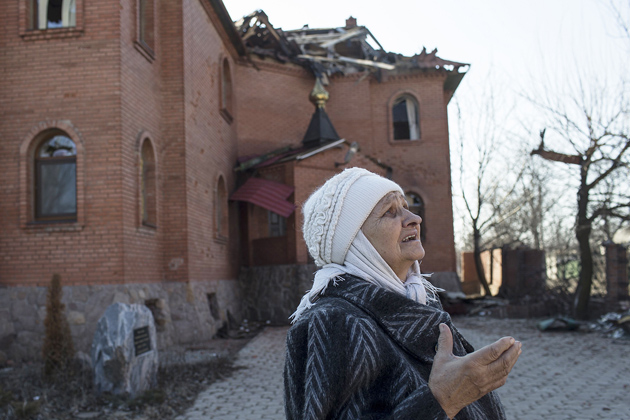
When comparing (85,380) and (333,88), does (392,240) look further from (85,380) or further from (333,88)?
(333,88)

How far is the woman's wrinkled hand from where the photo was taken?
168 centimetres

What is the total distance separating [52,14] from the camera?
33.5ft

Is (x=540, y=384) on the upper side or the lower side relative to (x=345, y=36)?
lower

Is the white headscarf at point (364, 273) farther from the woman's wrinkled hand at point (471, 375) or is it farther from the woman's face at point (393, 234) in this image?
the woman's wrinkled hand at point (471, 375)

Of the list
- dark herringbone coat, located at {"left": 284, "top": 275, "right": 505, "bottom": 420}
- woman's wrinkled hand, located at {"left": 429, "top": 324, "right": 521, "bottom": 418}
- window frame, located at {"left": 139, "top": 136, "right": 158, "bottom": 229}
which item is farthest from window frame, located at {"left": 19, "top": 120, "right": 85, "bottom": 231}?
woman's wrinkled hand, located at {"left": 429, "top": 324, "right": 521, "bottom": 418}

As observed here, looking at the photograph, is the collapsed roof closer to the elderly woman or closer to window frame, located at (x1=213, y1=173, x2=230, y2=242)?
window frame, located at (x1=213, y1=173, x2=230, y2=242)

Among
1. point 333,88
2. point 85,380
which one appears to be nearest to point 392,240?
point 85,380

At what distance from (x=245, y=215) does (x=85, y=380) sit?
1030 cm

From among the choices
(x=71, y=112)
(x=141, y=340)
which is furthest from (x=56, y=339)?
(x=71, y=112)

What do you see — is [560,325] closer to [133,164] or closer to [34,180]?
[133,164]

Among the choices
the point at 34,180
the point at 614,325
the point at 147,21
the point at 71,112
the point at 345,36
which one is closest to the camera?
the point at 71,112

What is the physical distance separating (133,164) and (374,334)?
9394mm

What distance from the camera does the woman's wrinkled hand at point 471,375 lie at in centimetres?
168

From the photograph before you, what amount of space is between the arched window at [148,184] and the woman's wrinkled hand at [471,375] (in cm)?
1042
